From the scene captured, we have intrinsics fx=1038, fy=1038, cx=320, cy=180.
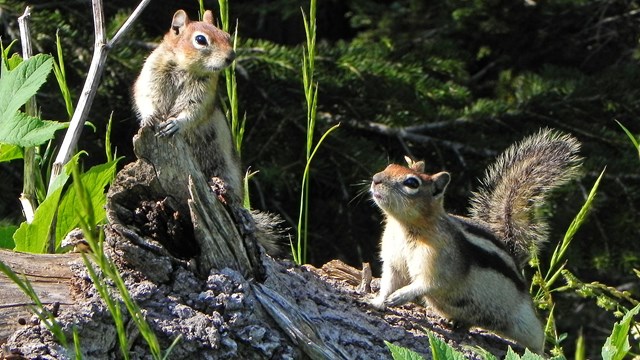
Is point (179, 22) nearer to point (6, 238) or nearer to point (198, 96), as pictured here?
point (198, 96)

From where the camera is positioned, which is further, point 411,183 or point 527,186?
point 527,186

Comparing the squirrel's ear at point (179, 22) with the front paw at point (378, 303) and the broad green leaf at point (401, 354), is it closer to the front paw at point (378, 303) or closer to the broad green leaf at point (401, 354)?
the front paw at point (378, 303)

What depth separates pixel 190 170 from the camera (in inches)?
88.6

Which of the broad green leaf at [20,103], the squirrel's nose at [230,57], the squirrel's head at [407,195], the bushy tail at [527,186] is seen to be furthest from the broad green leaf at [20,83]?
the bushy tail at [527,186]

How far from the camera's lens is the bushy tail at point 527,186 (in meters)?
3.36

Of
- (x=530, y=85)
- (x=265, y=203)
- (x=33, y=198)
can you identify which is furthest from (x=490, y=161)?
(x=33, y=198)

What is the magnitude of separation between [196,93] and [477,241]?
0.98 m

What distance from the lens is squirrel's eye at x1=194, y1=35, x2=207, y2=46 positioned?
322cm

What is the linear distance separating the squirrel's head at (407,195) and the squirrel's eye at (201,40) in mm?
679

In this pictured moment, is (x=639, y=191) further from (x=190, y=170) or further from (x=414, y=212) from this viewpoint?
(x=190, y=170)

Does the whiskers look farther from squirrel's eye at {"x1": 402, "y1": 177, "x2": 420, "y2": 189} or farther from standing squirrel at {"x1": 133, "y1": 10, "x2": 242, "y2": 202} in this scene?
standing squirrel at {"x1": 133, "y1": 10, "x2": 242, "y2": 202}

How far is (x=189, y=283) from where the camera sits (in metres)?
2.19

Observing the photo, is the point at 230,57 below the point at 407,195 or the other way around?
the other way around

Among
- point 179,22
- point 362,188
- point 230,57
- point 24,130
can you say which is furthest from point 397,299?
point 362,188
